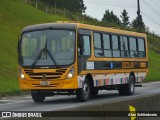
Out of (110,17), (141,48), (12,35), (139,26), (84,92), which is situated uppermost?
(110,17)

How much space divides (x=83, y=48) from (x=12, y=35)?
102ft

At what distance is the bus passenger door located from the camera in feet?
72.8

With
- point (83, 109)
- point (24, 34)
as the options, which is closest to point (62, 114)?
point (83, 109)

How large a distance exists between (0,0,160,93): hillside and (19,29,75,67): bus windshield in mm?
7855

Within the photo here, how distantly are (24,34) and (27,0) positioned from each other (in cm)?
5671

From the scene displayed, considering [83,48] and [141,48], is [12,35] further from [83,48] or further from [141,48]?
[83,48]

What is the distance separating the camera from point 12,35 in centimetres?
5297

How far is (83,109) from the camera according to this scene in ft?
→ 34.8

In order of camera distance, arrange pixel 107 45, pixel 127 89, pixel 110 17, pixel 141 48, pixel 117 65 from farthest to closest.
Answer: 1. pixel 110 17
2. pixel 141 48
3. pixel 127 89
4. pixel 117 65
5. pixel 107 45

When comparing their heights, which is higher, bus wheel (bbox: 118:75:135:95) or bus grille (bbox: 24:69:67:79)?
bus grille (bbox: 24:69:67:79)

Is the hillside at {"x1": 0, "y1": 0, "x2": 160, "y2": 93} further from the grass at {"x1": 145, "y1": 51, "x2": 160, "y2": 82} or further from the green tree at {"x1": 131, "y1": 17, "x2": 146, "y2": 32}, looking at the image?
the green tree at {"x1": 131, "y1": 17, "x2": 146, "y2": 32}

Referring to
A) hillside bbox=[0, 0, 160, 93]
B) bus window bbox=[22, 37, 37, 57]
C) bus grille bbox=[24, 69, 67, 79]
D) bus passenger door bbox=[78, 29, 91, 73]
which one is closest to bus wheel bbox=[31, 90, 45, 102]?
bus grille bbox=[24, 69, 67, 79]

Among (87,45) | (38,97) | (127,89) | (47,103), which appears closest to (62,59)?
(87,45)

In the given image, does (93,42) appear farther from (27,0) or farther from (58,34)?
(27,0)
